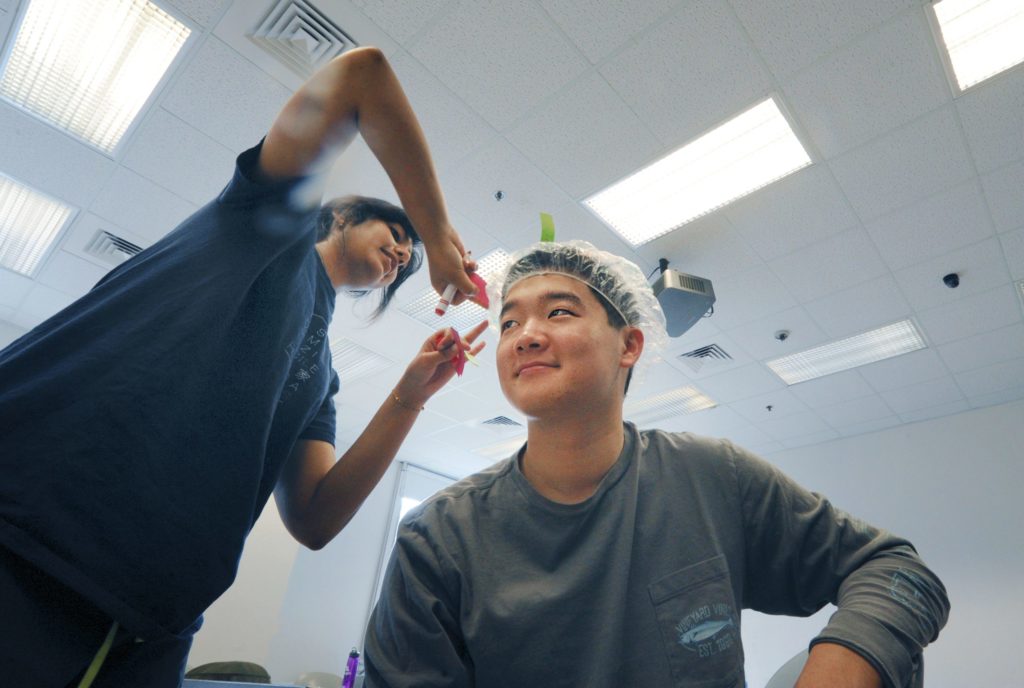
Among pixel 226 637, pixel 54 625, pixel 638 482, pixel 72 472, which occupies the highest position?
pixel 638 482

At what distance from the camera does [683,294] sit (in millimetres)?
3363

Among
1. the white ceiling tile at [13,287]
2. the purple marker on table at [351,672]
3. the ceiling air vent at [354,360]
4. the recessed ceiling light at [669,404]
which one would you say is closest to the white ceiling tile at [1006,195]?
the recessed ceiling light at [669,404]

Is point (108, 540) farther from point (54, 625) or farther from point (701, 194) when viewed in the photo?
point (701, 194)

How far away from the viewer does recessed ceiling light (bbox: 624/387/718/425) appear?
5340mm

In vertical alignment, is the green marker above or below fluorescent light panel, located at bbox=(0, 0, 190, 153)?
below

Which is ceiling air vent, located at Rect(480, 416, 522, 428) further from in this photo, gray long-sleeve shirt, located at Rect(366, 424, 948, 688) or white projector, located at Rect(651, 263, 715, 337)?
gray long-sleeve shirt, located at Rect(366, 424, 948, 688)

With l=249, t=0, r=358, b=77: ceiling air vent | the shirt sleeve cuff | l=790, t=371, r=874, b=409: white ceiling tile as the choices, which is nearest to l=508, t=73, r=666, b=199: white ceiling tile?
l=249, t=0, r=358, b=77: ceiling air vent

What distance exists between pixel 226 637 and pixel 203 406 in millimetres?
5114

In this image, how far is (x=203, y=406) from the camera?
2.39 ft

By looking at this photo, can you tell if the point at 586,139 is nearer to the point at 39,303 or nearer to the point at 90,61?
the point at 90,61

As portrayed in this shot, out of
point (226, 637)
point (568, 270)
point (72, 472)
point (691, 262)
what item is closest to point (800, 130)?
point (691, 262)

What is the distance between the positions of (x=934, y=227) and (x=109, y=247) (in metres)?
5.67

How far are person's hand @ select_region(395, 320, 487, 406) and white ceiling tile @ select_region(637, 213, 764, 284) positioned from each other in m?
2.52

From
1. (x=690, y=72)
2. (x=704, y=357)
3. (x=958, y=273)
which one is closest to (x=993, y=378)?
(x=958, y=273)
